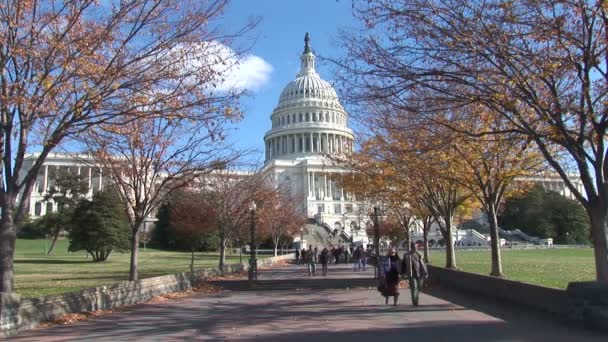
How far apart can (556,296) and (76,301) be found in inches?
461

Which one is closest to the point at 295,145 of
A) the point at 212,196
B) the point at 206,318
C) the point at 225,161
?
the point at 212,196

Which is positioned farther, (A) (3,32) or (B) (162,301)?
(B) (162,301)

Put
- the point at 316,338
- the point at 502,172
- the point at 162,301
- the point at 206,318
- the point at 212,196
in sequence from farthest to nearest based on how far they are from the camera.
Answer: the point at 212,196
the point at 502,172
the point at 162,301
the point at 206,318
the point at 316,338

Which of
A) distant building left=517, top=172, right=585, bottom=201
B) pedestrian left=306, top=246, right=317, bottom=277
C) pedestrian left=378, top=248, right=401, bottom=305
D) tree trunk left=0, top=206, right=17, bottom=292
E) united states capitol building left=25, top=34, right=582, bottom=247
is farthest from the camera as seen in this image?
united states capitol building left=25, top=34, right=582, bottom=247

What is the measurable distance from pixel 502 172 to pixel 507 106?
29.4 feet

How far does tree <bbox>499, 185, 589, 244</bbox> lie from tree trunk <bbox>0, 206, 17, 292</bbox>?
9585 cm

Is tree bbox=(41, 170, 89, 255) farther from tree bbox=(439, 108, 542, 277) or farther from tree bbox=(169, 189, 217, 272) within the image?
tree bbox=(439, 108, 542, 277)

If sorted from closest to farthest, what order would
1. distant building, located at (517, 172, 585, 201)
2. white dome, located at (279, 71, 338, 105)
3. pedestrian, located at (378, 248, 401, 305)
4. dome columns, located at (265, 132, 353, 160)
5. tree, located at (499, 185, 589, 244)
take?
1. pedestrian, located at (378, 248, 401, 305)
2. distant building, located at (517, 172, 585, 201)
3. tree, located at (499, 185, 589, 244)
4. dome columns, located at (265, 132, 353, 160)
5. white dome, located at (279, 71, 338, 105)

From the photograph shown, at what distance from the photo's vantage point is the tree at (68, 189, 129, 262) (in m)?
51.3

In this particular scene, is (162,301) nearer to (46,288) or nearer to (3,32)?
(46,288)

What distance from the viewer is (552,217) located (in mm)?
105062

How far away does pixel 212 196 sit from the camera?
35594 mm

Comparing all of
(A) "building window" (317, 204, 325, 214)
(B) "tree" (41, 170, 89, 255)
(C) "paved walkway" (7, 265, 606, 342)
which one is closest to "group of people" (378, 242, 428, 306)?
(C) "paved walkway" (7, 265, 606, 342)

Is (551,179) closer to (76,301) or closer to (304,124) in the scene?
(76,301)
